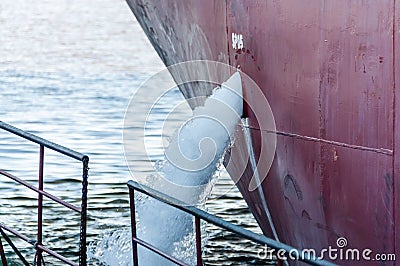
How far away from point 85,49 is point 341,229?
15846mm

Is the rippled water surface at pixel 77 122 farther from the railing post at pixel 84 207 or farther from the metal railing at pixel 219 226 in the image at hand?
the metal railing at pixel 219 226

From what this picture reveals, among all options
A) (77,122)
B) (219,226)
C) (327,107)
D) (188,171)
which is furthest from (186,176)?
(77,122)

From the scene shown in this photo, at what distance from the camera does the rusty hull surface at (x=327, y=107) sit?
2979 millimetres

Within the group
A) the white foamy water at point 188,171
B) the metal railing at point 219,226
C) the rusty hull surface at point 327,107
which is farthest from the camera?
the white foamy water at point 188,171

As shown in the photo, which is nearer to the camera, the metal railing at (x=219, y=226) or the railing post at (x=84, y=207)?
the metal railing at (x=219, y=226)

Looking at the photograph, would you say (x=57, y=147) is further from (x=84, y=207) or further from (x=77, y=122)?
(x=77, y=122)

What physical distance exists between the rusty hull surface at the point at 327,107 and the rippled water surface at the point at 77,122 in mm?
766

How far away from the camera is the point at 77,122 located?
10930 millimetres

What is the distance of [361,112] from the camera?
10.1 ft

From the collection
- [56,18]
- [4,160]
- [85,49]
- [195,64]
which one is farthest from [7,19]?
[195,64]

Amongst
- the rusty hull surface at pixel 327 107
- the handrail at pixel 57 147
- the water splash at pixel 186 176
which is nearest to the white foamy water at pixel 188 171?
the water splash at pixel 186 176

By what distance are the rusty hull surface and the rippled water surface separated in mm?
766

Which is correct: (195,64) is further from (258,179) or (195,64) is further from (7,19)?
(7,19)

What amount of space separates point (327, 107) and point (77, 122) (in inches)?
310
